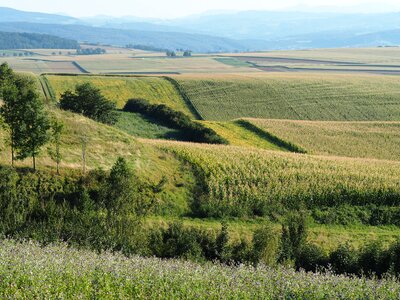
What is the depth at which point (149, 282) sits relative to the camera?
18.0 meters

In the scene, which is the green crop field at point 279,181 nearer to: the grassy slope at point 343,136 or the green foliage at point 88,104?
the grassy slope at point 343,136

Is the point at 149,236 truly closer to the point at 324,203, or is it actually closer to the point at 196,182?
the point at 196,182

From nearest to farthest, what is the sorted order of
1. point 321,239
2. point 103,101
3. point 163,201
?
point 321,239, point 163,201, point 103,101

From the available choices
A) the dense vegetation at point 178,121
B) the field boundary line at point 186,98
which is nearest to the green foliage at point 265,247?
the dense vegetation at point 178,121

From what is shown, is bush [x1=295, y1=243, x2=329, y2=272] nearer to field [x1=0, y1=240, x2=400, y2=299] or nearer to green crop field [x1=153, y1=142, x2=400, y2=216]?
green crop field [x1=153, y1=142, x2=400, y2=216]

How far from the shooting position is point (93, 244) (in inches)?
1019

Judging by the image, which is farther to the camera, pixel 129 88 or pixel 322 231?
pixel 129 88

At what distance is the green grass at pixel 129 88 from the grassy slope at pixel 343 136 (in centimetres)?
2411

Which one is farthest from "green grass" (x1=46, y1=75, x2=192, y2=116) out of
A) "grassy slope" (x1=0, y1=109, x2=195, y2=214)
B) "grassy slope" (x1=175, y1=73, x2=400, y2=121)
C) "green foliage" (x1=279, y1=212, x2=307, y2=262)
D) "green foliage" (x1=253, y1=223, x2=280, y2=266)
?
"green foliage" (x1=253, y1=223, x2=280, y2=266)

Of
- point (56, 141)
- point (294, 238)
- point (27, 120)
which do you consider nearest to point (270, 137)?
point (294, 238)

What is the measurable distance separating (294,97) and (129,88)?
3855cm

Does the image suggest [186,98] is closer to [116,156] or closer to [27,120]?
[116,156]

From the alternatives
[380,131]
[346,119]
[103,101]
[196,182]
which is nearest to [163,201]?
[196,182]

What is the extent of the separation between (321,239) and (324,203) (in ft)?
22.0
